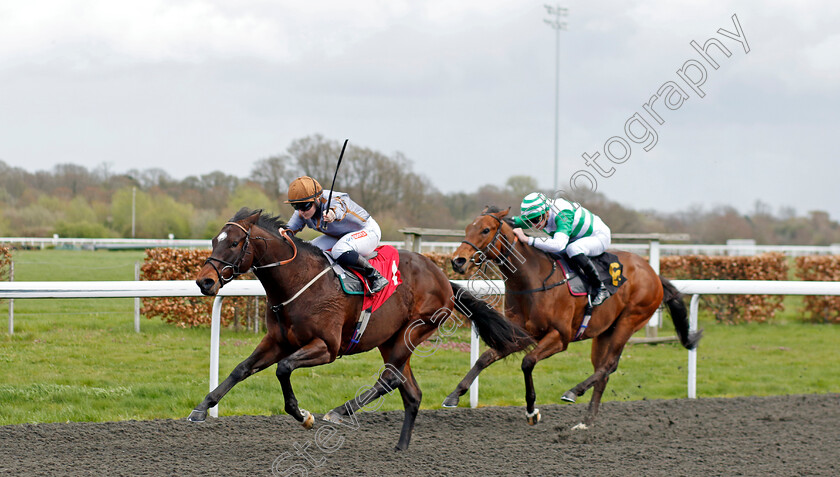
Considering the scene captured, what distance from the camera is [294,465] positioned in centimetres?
359

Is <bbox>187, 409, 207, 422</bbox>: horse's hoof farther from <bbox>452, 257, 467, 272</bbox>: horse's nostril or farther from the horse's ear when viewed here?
<bbox>452, 257, 467, 272</bbox>: horse's nostril

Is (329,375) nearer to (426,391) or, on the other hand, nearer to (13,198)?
(426,391)

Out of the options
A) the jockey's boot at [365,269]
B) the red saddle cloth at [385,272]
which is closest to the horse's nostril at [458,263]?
the red saddle cloth at [385,272]

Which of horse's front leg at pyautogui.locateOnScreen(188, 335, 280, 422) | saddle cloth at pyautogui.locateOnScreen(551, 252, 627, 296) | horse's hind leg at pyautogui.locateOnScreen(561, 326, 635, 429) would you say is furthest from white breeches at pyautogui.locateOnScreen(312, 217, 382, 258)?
horse's hind leg at pyautogui.locateOnScreen(561, 326, 635, 429)

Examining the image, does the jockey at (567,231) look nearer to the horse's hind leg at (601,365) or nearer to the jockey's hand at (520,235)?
the jockey's hand at (520,235)

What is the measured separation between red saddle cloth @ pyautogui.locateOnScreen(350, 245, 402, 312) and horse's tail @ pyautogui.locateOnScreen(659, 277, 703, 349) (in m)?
2.42

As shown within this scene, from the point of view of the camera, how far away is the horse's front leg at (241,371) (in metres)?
3.37

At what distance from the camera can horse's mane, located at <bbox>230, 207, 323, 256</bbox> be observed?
11.9ft

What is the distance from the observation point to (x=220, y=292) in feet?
15.0

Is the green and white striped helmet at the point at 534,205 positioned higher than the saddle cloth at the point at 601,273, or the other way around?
the green and white striped helmet at the point at 534,205

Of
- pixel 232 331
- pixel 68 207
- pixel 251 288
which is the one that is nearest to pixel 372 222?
pixel 251 288

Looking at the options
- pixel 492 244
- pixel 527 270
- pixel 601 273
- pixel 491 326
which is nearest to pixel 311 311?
pixel 491 326

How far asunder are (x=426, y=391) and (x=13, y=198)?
7.78 m

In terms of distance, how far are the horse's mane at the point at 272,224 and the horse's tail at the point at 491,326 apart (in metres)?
1.02
